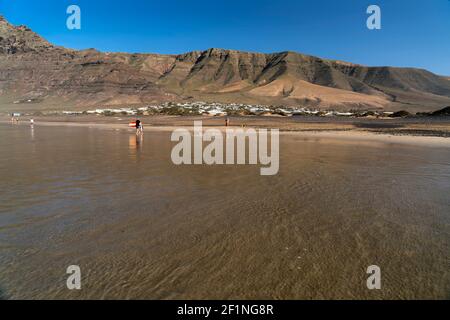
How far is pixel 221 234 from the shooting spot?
4.94 meters

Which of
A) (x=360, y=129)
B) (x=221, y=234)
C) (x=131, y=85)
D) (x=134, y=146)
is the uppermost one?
(x=131, y=85)

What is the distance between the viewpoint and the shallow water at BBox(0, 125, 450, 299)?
11.4ft

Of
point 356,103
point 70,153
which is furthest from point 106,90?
point 70,153

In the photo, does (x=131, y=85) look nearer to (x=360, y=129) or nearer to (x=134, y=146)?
(x=360, y=129)

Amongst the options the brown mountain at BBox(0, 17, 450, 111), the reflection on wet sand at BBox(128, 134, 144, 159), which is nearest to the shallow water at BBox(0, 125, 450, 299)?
the reflection on wet sand at BBox(128, 134, 144, 159)

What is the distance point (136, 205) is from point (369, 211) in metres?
4.80

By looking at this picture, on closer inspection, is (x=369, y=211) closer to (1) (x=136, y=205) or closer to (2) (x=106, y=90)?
(1) (x=136, y=205)

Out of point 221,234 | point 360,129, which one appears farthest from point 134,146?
point 360,129

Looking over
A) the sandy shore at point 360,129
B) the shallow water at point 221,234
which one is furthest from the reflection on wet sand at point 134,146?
the sandy shore at point 360,129

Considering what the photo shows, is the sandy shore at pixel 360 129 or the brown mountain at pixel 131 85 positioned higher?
the brown mountain at pixel 131 85

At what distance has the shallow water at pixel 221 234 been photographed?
3.48 meters

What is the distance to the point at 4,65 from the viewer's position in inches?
5472

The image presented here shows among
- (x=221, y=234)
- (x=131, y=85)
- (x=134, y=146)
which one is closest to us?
(x=221, y=234)

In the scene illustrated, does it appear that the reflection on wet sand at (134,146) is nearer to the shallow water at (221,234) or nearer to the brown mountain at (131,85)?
the shallow water at (221,234)
